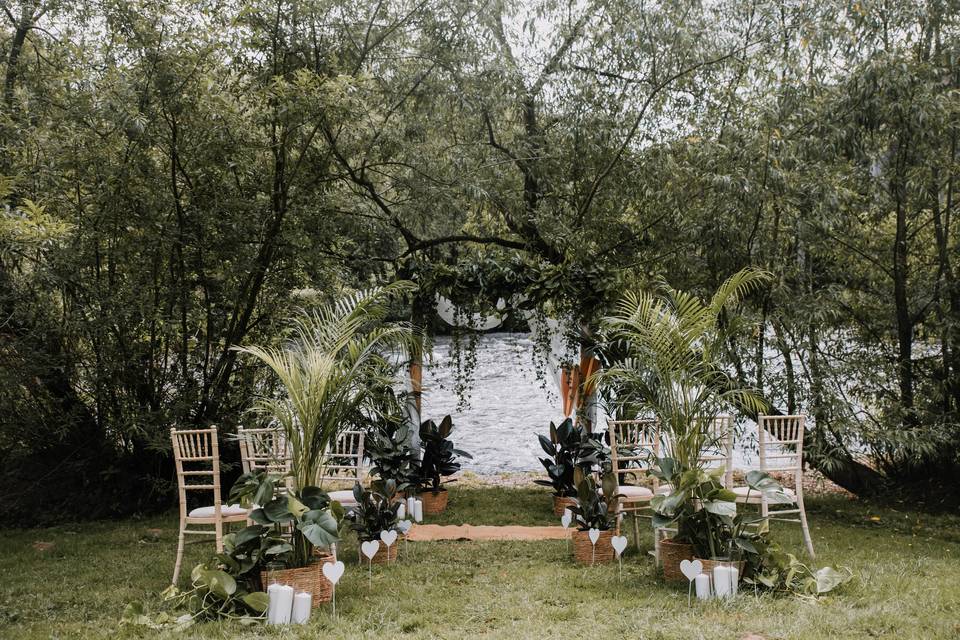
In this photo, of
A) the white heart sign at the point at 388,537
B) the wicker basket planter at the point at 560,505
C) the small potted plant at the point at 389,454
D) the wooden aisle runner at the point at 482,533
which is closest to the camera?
the white heart sign at the point at 388,537

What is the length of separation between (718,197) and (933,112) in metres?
1.50

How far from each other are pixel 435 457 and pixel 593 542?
278 centimetres

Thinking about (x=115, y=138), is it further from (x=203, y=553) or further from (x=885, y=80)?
(x=885, y=80)

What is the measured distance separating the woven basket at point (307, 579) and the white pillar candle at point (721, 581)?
187 centimetres

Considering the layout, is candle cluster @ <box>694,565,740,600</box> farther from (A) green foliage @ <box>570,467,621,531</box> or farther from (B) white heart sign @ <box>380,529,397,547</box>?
(B) white heart sign @ <box>380,529,397,547</box>

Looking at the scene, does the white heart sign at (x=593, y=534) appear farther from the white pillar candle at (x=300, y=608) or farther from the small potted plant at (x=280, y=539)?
the white pillar candle at (x=300, y=608)

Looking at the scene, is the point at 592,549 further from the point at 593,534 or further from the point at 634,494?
the point at 634,494

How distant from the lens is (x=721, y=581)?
367 centimetres

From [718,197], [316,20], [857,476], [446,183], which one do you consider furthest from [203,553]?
[857,476]

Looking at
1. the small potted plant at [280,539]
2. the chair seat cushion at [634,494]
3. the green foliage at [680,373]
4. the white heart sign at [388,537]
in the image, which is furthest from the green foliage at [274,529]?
the chair seat cushion at [634,494]

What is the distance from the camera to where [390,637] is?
3.19 metres

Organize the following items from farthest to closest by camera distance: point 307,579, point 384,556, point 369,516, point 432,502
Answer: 1. point 432,502
2. point 384,556
3. point 369,516
4. point 307,579

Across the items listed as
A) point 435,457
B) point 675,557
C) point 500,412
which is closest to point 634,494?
point 675,557

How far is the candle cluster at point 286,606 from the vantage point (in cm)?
337
